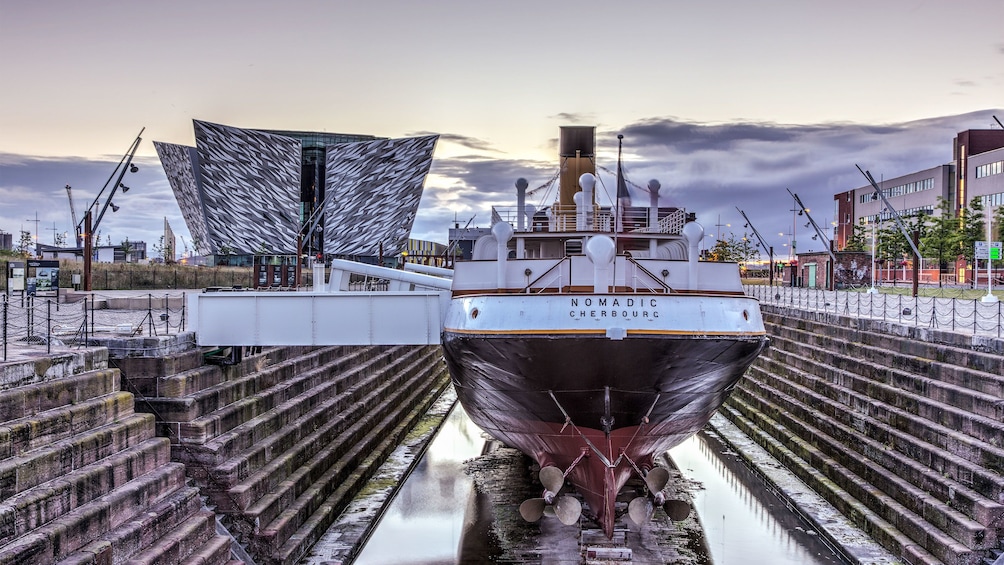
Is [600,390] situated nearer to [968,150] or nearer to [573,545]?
[573,545]

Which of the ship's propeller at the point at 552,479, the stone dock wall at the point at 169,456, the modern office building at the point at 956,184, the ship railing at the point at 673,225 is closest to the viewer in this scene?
the stone dock wall at the point at 169,456

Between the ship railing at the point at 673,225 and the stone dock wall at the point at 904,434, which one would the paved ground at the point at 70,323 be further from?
the stone dock wall at the point at 904,434

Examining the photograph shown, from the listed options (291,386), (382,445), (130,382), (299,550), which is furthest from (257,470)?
(382,445)

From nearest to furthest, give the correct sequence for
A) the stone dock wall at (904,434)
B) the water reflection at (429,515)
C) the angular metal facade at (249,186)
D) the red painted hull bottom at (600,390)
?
the stone dock wall at (904,434)
the red painted hull bottom at (600,390)
the water reflection at (429,515)
the angular metal facade at (249,186)

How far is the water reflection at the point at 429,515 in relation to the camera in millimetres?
16531

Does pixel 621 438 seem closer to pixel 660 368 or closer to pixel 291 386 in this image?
pixel 660 368

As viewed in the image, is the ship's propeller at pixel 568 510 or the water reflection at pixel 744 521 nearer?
the ship's propeller at pixel 568 510

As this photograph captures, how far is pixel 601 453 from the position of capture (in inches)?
602

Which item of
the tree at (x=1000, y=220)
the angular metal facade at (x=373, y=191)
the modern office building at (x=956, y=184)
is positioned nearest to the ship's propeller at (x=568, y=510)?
the modern office building at (x=956, y=184)

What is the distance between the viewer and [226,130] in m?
85.6

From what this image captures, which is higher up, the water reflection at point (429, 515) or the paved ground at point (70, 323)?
the paved ground at point (70, 323)

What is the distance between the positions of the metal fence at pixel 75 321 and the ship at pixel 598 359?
687 centimetres

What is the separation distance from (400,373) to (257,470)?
18108 millimetres

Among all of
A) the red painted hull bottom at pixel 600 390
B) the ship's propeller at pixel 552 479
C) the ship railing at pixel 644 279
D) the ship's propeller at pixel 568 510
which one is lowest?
the ship's propeller at pixel 568 510
